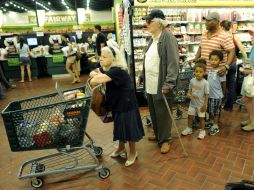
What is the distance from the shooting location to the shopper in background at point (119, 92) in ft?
8.46

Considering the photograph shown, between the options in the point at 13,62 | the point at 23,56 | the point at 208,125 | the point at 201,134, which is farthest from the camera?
the point at 13,62

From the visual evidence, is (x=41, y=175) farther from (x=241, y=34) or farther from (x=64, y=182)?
(x=241, y=34)

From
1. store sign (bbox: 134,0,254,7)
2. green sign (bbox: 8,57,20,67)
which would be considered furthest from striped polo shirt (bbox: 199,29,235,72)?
A: green sign (bbox: 8,57,20,67)

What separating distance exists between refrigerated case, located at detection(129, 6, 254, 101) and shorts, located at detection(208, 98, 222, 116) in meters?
1.59

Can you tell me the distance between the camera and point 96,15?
24.0 meters

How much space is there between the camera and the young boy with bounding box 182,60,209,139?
11.5 ft

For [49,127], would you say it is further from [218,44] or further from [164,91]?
[218,44]

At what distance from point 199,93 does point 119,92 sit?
1455 mm

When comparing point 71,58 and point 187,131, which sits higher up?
→ point 71,58

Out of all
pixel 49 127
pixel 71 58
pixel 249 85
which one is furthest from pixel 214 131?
pixel 71 58

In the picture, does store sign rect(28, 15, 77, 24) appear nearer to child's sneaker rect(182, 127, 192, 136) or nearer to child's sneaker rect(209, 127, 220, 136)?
child's sneaker rect(182, 127, 192, 136)

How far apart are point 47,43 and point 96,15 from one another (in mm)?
14782

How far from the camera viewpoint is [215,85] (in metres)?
3.62

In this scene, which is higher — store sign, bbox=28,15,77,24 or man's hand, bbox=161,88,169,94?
store sign, bbox=28,15,77,24
